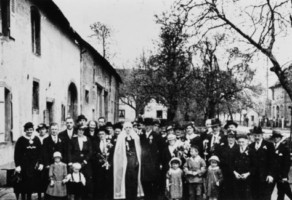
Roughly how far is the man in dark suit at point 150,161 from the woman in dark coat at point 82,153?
1139 mm

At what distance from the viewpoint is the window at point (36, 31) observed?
630 inches

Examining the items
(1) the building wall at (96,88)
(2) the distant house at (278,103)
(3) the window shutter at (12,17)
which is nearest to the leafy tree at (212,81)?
(1) the building wall at (96,88)

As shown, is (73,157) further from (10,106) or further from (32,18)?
(32,18)

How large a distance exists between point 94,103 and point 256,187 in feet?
66.9

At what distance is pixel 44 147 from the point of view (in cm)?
914

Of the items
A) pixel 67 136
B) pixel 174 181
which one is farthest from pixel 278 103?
pixel 67 136

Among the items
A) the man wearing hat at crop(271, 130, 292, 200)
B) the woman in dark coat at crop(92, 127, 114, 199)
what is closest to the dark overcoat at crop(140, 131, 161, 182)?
the woman in dark coat at crop(92, 127, 114, 199)

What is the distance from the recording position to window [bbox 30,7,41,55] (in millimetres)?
15992

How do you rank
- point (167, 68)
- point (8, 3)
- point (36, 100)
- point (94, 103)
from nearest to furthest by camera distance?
point (8, 3) → point (36, 100) → point (94, 103) → point (167, 68)

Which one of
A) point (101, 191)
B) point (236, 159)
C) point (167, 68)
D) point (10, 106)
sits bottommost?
point (101, 191)

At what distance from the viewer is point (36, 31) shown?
53.7 ft

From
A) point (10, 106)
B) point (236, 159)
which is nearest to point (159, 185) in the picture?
point (236, 159)

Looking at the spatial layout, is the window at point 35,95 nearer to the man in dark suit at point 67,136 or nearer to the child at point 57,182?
the man in dark suit at point 67,136

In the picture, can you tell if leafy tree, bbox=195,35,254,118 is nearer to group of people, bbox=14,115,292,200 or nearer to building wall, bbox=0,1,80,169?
building wall, bbox=0,1,80,169
